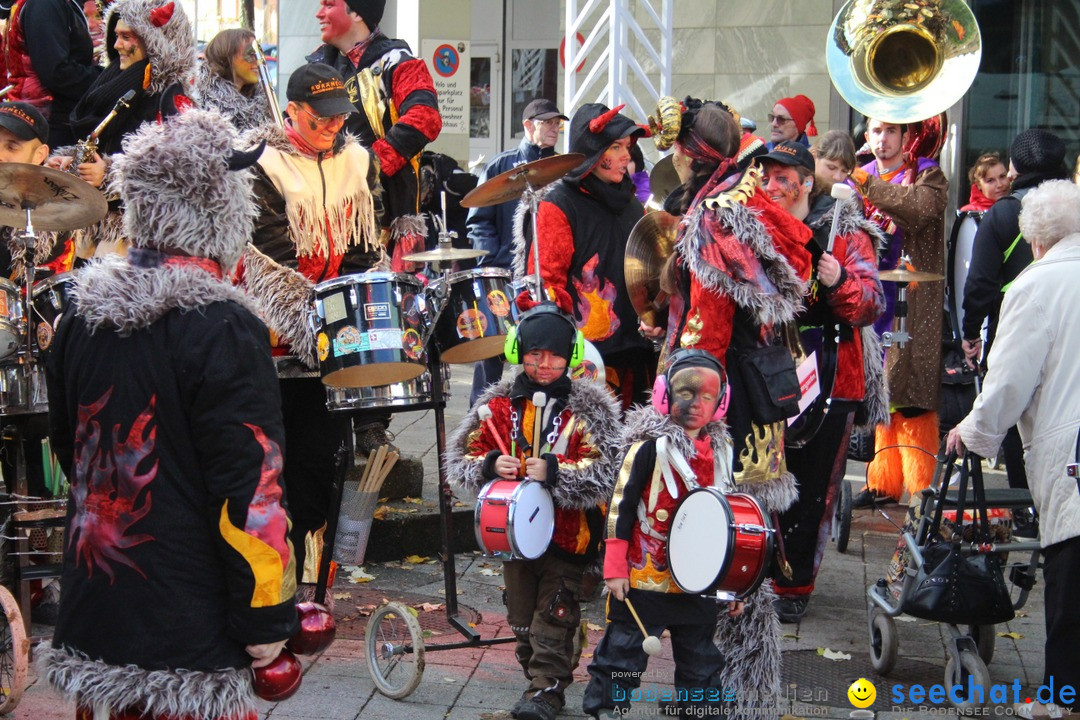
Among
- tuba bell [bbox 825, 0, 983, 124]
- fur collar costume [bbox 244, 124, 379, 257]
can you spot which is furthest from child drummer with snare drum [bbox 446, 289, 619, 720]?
tuba bell [bbox 825, 0, 983, 124]

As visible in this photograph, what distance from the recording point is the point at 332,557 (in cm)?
521

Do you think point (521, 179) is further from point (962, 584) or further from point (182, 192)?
point (182, 192)

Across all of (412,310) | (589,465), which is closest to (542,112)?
(412,310)

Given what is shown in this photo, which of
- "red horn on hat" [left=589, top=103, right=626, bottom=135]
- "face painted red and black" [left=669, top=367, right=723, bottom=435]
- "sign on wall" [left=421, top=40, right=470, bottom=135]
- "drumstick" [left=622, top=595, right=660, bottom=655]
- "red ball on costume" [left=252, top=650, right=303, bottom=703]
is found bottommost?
"drumstick" [left=622, top=595, right=660, bottom=655]

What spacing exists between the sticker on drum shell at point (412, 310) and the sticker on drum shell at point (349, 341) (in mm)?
194

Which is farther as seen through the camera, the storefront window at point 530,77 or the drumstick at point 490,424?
the storefront window at point 530,77

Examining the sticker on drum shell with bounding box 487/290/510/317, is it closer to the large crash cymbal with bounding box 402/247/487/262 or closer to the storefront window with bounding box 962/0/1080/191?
the large crash cymbal with bounding box 402/247/487/262

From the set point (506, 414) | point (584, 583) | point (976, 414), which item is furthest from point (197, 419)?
point (976, 414)

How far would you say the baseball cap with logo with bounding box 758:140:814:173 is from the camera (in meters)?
5.22

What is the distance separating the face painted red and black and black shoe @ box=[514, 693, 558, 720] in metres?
1.07

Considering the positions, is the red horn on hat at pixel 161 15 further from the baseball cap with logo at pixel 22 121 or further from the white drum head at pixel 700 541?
the white drum head at pixel 700 541

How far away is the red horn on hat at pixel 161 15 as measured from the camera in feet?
21.1

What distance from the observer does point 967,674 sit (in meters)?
4.80

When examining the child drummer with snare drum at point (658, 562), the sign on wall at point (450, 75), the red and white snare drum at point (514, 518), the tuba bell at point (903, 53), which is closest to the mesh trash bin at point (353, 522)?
the red and white snare drum at point (514, 518)
